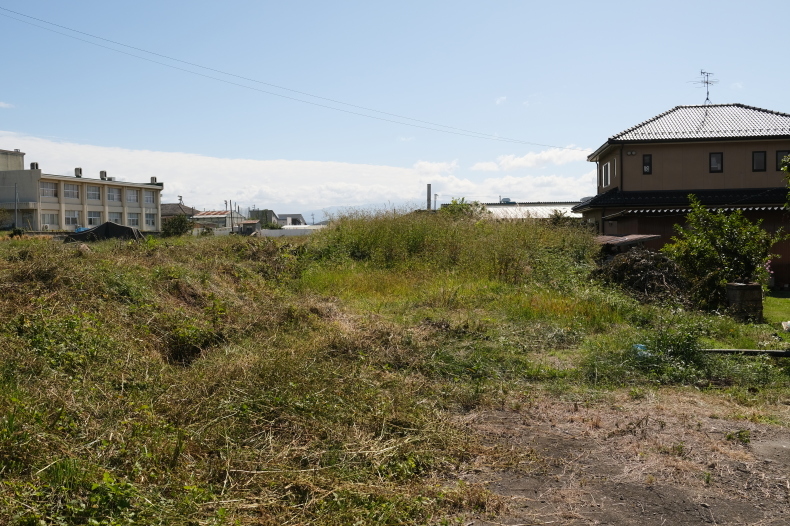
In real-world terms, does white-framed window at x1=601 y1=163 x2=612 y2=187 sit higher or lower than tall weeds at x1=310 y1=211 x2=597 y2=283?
higher

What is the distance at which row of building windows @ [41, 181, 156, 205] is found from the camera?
180ft

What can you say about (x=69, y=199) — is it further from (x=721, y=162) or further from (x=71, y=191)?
(x=721, y=162)

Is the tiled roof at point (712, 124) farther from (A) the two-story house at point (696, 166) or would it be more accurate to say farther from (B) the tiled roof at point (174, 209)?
(B) the tiled roof at point (174, 209)

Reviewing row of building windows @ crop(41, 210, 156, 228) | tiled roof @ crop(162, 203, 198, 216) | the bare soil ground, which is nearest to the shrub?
the bare soil ground

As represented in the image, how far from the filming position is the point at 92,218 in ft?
194

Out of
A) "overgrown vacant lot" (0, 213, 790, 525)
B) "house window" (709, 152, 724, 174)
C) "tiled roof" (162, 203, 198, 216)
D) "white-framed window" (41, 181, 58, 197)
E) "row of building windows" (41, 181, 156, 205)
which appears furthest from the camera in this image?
"tiled roof" (162, 203, 198, 216)

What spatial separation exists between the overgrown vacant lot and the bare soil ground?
18mm

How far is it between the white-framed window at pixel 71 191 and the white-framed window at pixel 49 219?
7.34 feet

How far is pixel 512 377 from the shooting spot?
614 centimetres

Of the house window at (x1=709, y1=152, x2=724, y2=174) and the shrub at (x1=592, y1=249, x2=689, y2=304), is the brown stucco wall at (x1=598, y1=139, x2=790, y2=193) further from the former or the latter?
the shrub at (x1=592, y1=249, x2=689, y2=304)

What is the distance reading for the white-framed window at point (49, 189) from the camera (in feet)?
178

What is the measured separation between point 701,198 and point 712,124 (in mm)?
3604

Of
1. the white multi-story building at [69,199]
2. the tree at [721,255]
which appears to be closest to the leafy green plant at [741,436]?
the tree at [721,255]

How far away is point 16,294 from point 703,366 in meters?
7.19
